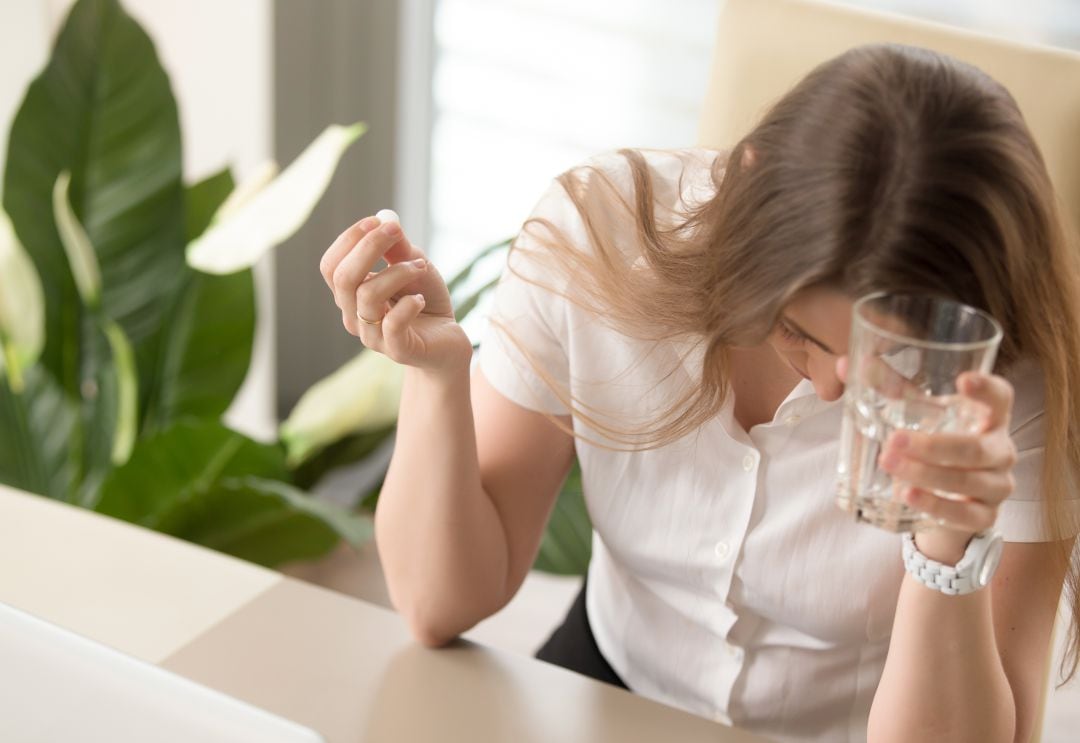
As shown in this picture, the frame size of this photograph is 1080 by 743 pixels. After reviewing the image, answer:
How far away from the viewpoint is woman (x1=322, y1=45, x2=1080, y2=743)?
2.42ft

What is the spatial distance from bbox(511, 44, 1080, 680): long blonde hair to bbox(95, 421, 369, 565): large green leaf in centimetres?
87

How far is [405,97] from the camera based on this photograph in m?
2.26

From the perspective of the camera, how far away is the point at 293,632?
0.91 meters

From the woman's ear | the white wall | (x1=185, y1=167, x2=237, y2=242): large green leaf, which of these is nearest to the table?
the woman's ear

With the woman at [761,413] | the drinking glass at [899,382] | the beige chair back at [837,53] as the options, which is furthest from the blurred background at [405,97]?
the drinking glass at [899,382]

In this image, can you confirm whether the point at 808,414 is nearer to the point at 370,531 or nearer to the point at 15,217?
the point at 370,531

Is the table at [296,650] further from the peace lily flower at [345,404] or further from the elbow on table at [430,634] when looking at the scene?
the peace lily flower at [345,404]

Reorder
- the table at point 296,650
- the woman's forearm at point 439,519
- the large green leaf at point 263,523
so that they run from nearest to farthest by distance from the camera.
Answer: the table at point 296,650 < the woman's forearm at point 439,519 < the large green leaf at point 263,523

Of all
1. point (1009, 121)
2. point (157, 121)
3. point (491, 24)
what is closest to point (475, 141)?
point (491, 24)

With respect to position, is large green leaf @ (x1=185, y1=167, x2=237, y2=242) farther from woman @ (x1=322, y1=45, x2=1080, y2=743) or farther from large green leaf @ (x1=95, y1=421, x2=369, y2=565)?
woman @ (x1=322, y1=45, x2=1080, y2=743)

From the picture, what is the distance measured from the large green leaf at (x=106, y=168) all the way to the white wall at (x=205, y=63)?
0.29 meters

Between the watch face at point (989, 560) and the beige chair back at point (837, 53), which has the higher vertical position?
the beige chair back at point (837, 53)

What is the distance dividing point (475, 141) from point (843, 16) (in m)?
1.19

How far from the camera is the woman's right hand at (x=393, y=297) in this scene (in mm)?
824
